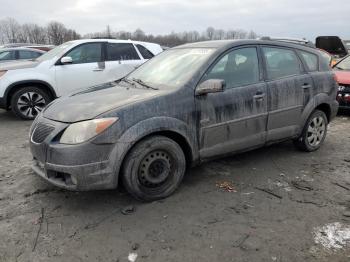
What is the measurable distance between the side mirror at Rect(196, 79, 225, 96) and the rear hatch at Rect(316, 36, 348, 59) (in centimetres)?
1195

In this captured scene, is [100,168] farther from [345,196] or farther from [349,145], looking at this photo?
[349,145]

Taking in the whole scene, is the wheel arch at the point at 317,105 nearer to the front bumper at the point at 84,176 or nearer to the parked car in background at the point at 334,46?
the front bumper at the point at 84,176

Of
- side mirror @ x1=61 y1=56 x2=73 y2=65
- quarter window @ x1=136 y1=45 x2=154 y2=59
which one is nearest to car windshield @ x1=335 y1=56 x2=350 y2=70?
quarter window @ x1=136 y1=45 x2=154 y2=59

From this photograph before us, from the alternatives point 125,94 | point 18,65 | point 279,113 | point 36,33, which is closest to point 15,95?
point 18,65

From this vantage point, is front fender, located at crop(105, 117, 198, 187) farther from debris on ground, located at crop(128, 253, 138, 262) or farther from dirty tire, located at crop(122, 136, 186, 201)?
debris on ground, located at crop(128, 253, 138, 262)

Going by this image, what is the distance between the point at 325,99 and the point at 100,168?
3.65 metres

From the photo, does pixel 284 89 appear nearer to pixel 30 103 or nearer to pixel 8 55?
pixel 30 103

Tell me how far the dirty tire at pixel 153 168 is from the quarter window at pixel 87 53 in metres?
5.22

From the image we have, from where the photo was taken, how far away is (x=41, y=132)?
156 inches

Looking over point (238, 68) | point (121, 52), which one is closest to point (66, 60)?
point (121, 52)

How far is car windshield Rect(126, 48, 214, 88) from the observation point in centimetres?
441

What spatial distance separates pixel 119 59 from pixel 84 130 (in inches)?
220

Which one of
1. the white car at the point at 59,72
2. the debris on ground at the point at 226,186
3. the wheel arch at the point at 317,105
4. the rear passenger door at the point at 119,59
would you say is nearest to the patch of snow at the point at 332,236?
the debris on ground at the point at 226,186

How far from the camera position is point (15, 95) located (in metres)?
8.09
